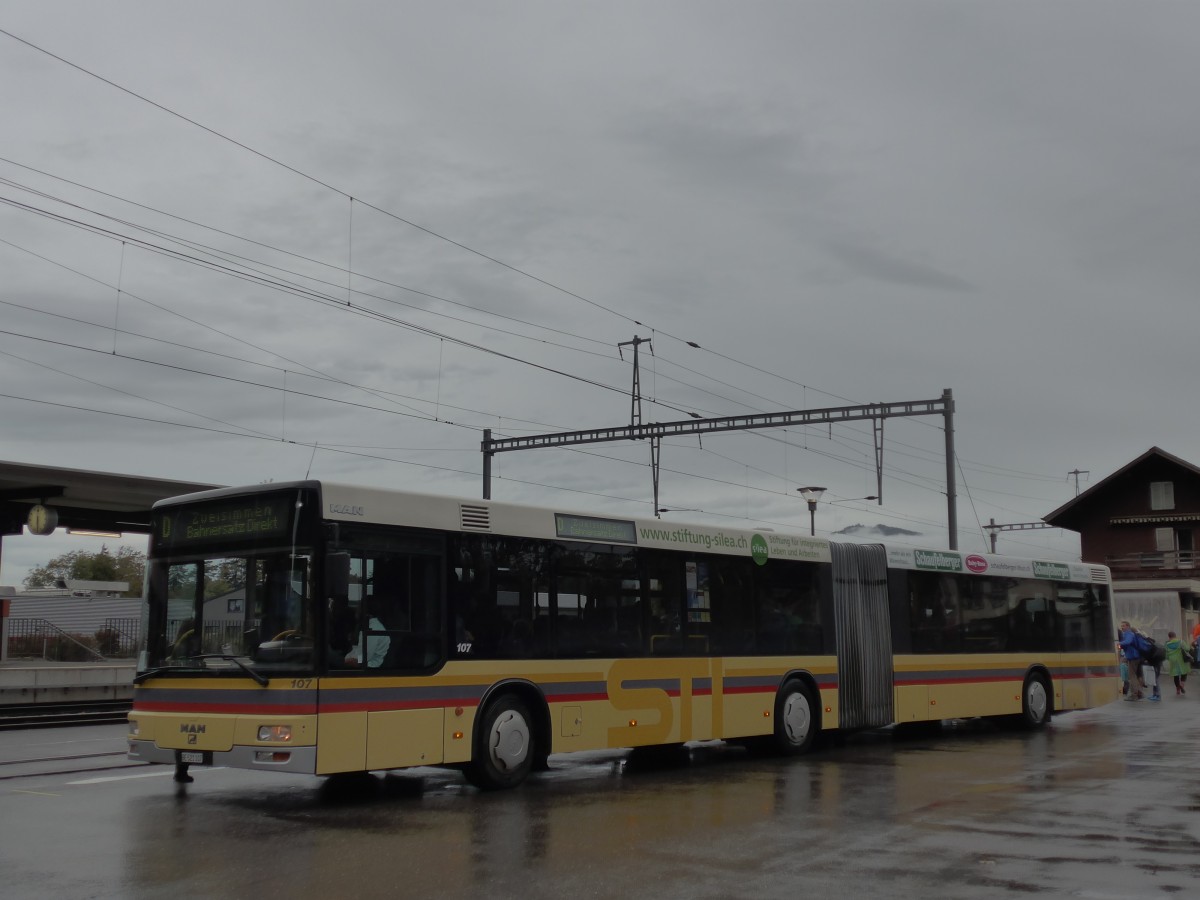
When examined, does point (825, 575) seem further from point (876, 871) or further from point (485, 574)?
point (876, 871)

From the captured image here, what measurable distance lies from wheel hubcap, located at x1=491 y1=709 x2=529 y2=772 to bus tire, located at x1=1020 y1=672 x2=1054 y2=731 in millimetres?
10680

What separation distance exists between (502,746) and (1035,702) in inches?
452

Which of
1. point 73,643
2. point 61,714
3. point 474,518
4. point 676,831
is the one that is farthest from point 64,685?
point 676,831

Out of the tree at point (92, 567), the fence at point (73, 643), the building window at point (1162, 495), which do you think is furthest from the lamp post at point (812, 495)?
the tree at point (92, 567)

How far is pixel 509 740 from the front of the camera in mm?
12727

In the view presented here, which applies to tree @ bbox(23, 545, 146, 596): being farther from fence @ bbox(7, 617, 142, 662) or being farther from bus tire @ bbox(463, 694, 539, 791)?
bus tire @ bbox(463, 694, 539, 791)

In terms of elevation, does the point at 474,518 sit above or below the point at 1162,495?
below

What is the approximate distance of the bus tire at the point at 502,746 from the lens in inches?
488

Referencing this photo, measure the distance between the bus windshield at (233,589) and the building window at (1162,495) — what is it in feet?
191

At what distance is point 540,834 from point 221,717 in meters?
3.17

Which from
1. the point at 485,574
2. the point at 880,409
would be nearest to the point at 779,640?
the point at 485,574

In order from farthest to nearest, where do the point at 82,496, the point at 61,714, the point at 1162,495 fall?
the point at 1162,495
the point at 82,496
the point at 61,714

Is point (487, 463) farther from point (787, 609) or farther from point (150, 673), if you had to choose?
point (150, 673)

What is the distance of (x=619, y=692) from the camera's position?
1405 centimetres
